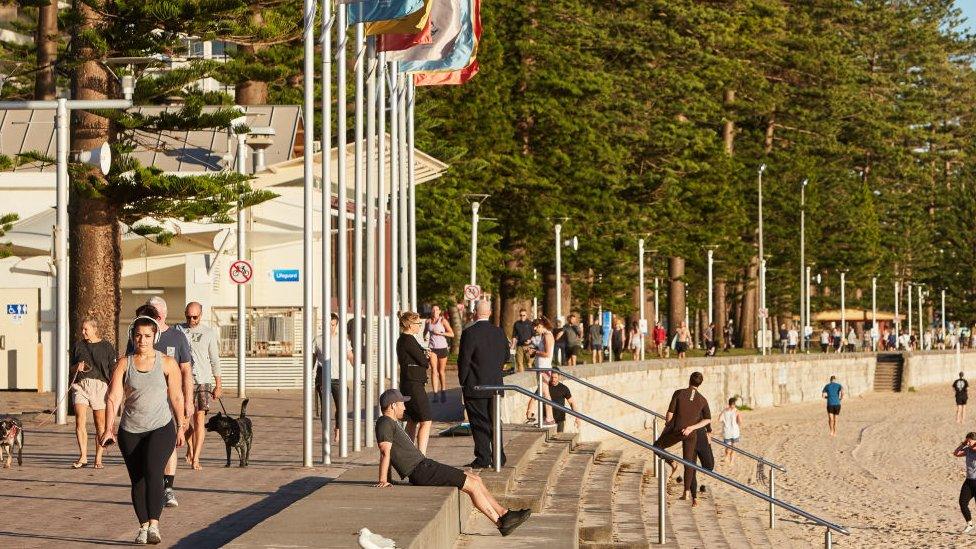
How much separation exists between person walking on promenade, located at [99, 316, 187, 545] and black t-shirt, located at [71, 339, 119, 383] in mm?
5393

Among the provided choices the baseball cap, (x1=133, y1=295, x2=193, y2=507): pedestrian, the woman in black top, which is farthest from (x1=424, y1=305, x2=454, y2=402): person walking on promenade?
the baseball cap

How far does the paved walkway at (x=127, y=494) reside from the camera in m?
11.5

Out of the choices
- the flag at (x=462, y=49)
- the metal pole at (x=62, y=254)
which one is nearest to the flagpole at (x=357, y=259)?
the flag at (x=462, y=49)

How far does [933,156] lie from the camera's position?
100 m

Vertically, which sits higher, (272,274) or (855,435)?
(272,274)

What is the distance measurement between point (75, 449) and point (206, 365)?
3.43 meters

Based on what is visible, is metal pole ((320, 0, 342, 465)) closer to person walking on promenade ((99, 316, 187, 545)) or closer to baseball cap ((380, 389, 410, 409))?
baseball cap ((380, 389, 410, 409))

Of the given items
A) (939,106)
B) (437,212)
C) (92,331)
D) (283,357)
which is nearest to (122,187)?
(92,331)

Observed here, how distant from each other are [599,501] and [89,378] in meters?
5.02

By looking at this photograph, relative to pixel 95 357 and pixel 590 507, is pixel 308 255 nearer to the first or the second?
pixel 95 357

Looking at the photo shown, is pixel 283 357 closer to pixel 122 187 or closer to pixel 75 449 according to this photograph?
pixel 122 187

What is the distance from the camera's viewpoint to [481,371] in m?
15.3

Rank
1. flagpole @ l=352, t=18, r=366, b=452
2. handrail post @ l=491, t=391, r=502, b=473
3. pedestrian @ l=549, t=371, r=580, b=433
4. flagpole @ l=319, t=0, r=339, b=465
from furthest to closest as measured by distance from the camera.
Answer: pedestrian @ l=549, t=371, r=580, b=433 → flagpole @ l=352, t=18, r=366, b=452 → flagpole @ l=319, t=0, r=339, b=465 → handrail post @ l=491, t=391, r=502, b=473

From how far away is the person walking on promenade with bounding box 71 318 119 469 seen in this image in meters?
16.2
